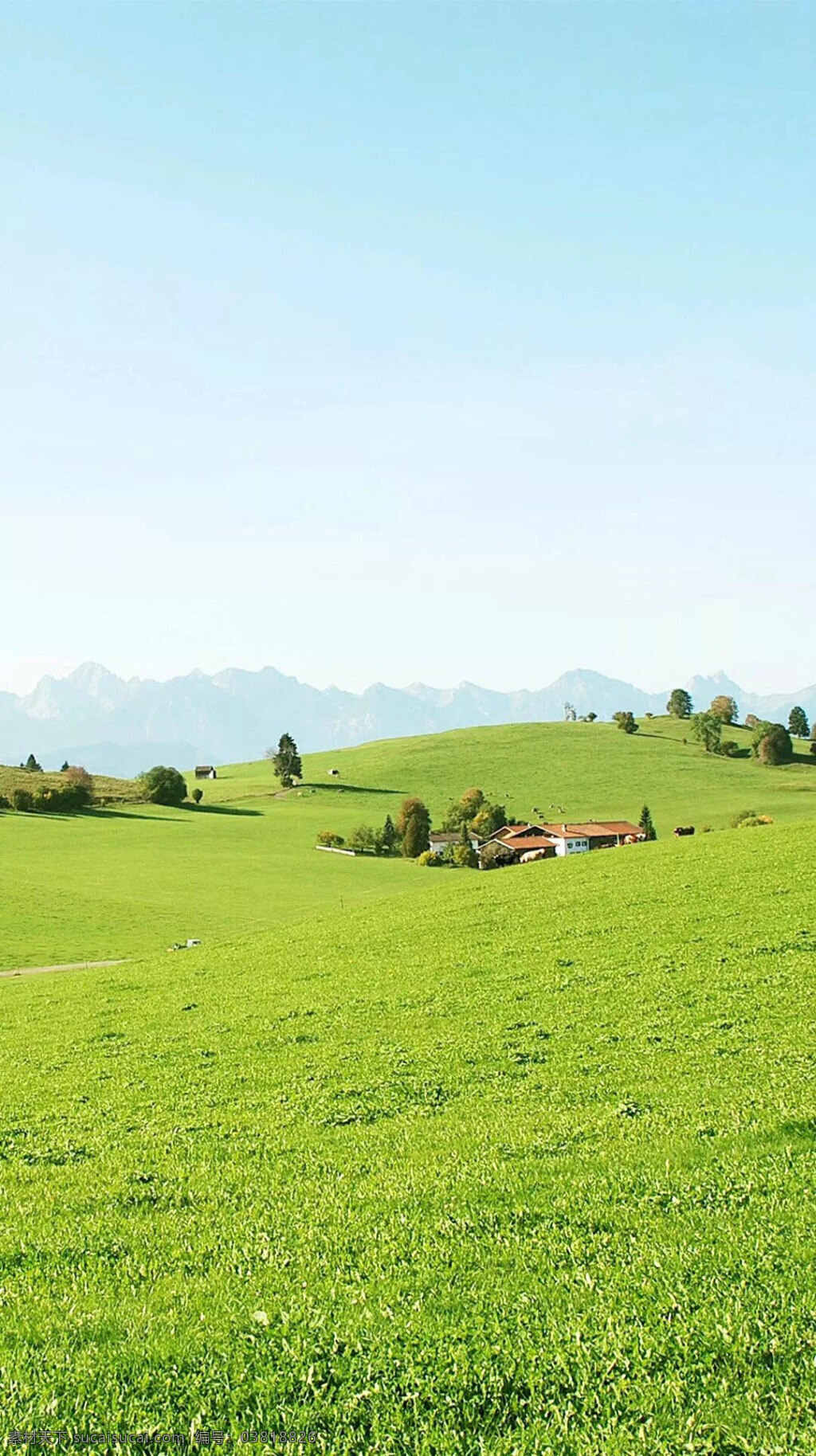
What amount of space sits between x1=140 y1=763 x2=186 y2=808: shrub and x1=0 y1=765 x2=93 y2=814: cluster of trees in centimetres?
1190

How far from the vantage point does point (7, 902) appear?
6838 centimetres

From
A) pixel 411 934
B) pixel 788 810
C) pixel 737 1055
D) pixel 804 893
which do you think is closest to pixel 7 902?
pixel 411 934

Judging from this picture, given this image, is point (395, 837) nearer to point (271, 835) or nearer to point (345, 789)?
point (271, 835)

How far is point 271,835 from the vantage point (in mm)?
133875

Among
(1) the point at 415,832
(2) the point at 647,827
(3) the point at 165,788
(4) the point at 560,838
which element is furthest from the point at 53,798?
(2) the point at 647,827

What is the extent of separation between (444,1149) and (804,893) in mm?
22899

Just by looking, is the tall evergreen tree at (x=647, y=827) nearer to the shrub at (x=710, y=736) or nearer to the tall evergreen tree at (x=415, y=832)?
the tall evergreen tree at (x=415, y=832)

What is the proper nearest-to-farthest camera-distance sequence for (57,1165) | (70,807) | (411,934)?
(57,1165)
(411,934)
(70,807)

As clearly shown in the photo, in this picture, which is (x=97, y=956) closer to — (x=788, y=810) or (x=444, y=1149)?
(x=444, y=1149)

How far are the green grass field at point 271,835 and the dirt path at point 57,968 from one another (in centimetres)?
133

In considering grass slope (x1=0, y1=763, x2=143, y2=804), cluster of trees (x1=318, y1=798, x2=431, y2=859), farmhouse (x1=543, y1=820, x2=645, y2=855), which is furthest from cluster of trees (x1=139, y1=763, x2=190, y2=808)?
farmhouse (x1=543, y1=820, x2=645, y2=855)

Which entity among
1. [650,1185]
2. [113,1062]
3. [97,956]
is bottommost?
[97,956]

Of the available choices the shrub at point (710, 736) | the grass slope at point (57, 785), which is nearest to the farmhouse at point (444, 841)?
the grass slope at point (57, 785)

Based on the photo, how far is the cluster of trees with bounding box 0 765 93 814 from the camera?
5325 inches
